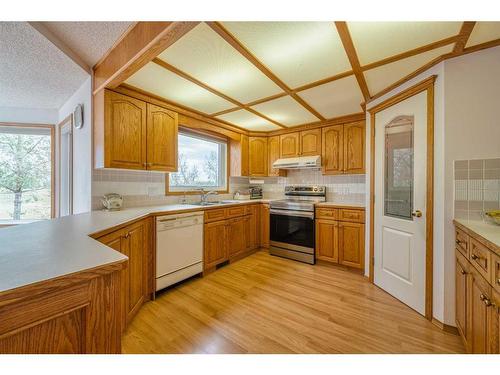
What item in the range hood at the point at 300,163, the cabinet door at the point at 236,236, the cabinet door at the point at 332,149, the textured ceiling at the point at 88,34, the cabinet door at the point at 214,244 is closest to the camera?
the textured ceiling at the point at 88,34

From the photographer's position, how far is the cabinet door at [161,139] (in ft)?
7.68

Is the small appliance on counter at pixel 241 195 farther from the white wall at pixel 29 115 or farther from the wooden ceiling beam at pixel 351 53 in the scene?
the white wall at pixel 29 115

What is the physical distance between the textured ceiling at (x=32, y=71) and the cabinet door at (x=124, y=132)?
40cm

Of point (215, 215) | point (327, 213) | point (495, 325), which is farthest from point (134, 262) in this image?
point (327, 213)

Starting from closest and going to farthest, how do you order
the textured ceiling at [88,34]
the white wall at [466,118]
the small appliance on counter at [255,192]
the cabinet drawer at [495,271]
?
the cabinet drawer at [495,271] → the textured ceiling at [88,34] → the white wall at [466,118] → the small appliance on counter at [255,192]

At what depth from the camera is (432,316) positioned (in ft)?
5.75

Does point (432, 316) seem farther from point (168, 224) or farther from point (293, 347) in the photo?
point (168, 224)

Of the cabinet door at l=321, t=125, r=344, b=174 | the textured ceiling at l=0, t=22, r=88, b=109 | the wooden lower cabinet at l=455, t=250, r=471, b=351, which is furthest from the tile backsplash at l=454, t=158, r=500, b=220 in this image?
the textured ceiling at l=0, t=22, r=88, b=109

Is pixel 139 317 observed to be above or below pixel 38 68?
below

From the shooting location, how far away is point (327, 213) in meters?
2.96

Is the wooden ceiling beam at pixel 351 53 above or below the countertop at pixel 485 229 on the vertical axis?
above

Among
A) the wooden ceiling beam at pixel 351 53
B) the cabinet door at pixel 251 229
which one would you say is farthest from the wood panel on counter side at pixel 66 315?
the cabinet door at pixel 251 229
